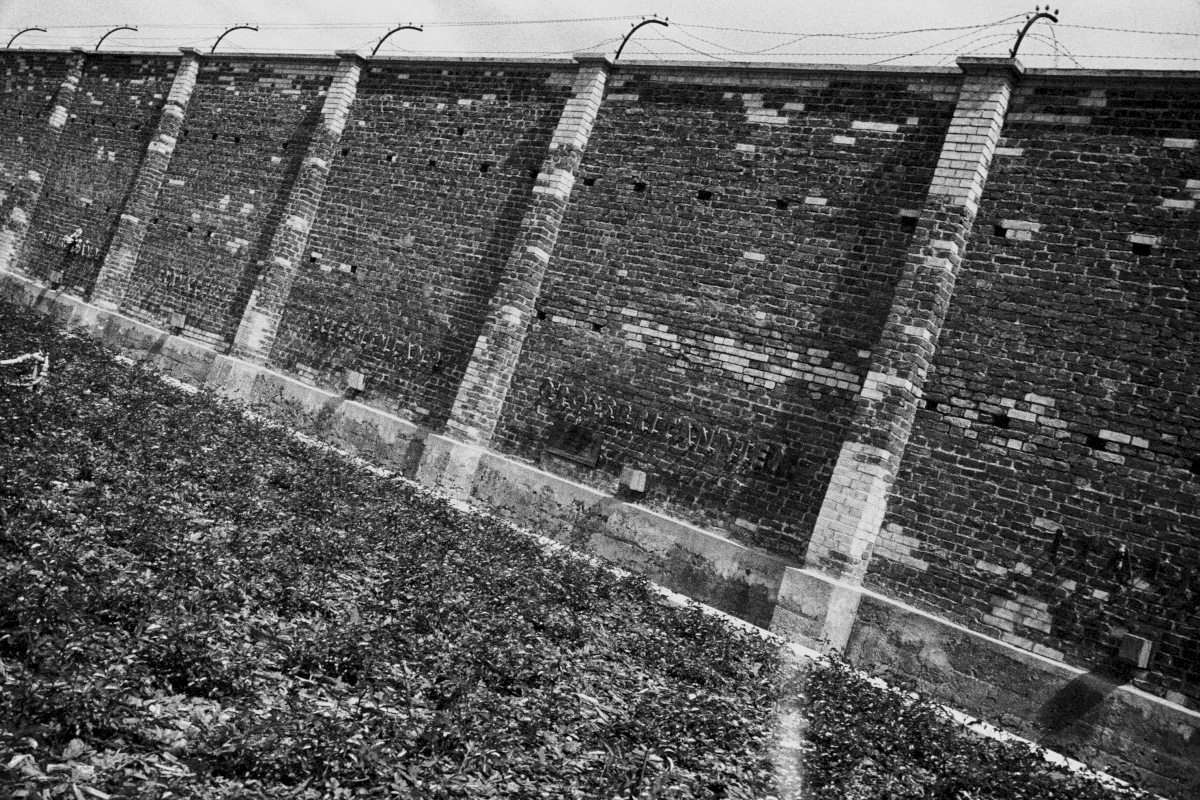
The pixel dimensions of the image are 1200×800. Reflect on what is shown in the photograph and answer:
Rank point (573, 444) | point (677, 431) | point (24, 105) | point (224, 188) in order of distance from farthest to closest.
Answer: point (24, 105) < point (224, 188) < point (573, 444) < point (677, 431)

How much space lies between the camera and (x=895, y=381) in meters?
9.30

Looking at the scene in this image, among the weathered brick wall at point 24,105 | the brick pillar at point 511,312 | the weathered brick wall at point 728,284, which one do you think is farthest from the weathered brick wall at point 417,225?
the weathered brick wall at point 24,105

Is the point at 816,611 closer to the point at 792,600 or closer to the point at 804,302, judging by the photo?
the point at 792,600

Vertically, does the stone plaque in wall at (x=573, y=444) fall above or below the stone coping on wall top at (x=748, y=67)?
below

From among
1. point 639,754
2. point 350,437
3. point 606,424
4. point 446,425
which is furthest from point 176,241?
point 639,754

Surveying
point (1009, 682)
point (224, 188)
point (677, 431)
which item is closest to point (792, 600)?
point (1009, 682)

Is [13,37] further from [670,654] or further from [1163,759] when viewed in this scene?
[1163,759]

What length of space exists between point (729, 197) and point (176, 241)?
1272 centimetres

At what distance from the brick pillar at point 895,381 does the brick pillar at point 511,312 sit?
17.1 ft

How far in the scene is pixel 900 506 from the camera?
30.5 ft

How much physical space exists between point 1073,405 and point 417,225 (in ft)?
33.9

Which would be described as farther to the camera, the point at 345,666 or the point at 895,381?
the point at 895,381

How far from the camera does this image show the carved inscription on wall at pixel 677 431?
10266 millimetres

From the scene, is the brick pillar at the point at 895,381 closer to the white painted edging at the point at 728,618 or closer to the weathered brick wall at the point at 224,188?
the white painted edging at the point at 728,618
